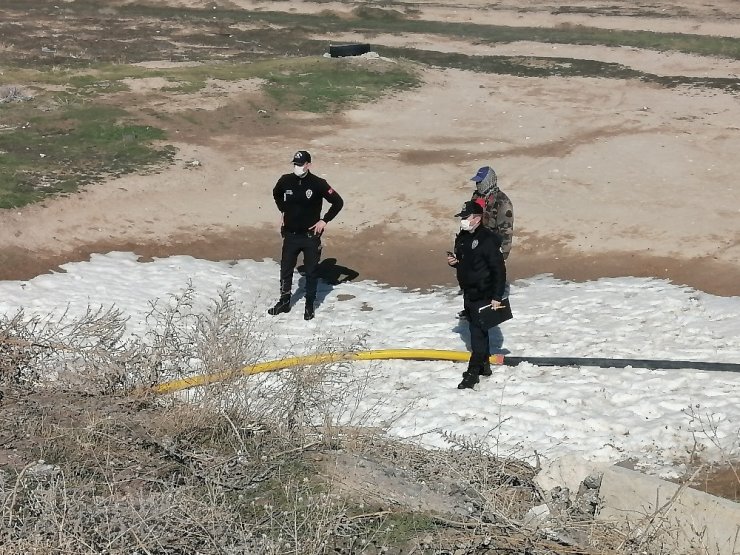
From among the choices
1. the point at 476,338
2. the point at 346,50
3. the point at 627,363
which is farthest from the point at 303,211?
the point at 346,50

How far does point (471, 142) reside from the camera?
797 inches

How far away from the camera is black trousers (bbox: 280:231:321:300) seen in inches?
479

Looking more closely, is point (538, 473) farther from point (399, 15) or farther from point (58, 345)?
point (399, 15)

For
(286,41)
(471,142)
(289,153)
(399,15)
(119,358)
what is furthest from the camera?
(399,15)

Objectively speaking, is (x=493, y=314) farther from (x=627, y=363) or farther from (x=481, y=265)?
(x=627, y=363)

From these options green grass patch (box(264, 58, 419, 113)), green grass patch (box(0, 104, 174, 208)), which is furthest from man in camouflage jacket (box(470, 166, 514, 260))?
green grass patch (box(264, 58, 419, 113))

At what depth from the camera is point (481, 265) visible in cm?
1011

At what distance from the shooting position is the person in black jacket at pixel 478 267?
1004 cm

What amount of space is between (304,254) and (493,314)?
3207 mm

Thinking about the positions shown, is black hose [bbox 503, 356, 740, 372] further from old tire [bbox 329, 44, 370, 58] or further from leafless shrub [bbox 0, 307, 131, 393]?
old tire [bbox 329, 44, 370, 58]

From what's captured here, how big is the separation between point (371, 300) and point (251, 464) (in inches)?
234

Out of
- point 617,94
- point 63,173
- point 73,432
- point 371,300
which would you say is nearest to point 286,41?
point 617,94

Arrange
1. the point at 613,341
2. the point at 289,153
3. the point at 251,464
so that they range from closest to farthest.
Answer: the point at 251,464, the point at 613,341, the point at 289,153

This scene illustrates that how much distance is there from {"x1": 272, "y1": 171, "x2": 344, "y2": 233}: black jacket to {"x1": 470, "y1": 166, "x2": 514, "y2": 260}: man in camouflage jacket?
6.17 ft
